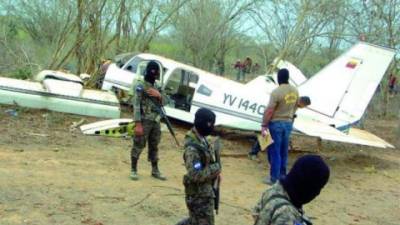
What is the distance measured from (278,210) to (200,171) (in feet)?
6.75

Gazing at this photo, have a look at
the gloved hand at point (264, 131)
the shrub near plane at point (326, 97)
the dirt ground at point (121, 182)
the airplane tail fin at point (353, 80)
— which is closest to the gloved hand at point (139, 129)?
the dirt ground at point (121, 182)

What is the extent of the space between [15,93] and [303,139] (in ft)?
22.9

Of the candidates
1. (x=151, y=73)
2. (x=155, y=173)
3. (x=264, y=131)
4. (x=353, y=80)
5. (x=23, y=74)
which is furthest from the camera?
(x=23, y=74)

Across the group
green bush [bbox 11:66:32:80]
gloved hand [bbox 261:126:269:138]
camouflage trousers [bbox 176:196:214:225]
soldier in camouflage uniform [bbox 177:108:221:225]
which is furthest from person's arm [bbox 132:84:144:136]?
green bush [bbox 11:66:32:80]

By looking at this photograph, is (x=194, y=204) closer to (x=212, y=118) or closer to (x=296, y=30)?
(x=212, y=118)

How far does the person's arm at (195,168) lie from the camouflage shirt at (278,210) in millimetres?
1868

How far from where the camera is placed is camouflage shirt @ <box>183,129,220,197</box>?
17.0 feet

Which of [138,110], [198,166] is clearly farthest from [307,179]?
[138,110]

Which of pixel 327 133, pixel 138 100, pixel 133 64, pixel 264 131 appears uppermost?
pixel 133 64

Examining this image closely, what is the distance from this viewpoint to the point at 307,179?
3.06 meters

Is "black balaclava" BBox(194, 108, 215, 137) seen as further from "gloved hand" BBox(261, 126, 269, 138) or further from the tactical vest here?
"gloved hand" BBox(261, 126, 269, 138)

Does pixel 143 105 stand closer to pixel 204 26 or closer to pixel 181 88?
pixel 181 88

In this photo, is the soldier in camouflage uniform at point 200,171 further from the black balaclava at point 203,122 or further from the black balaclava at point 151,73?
the black balaclava at point 151,73

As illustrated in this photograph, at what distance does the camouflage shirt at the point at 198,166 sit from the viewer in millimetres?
5184
